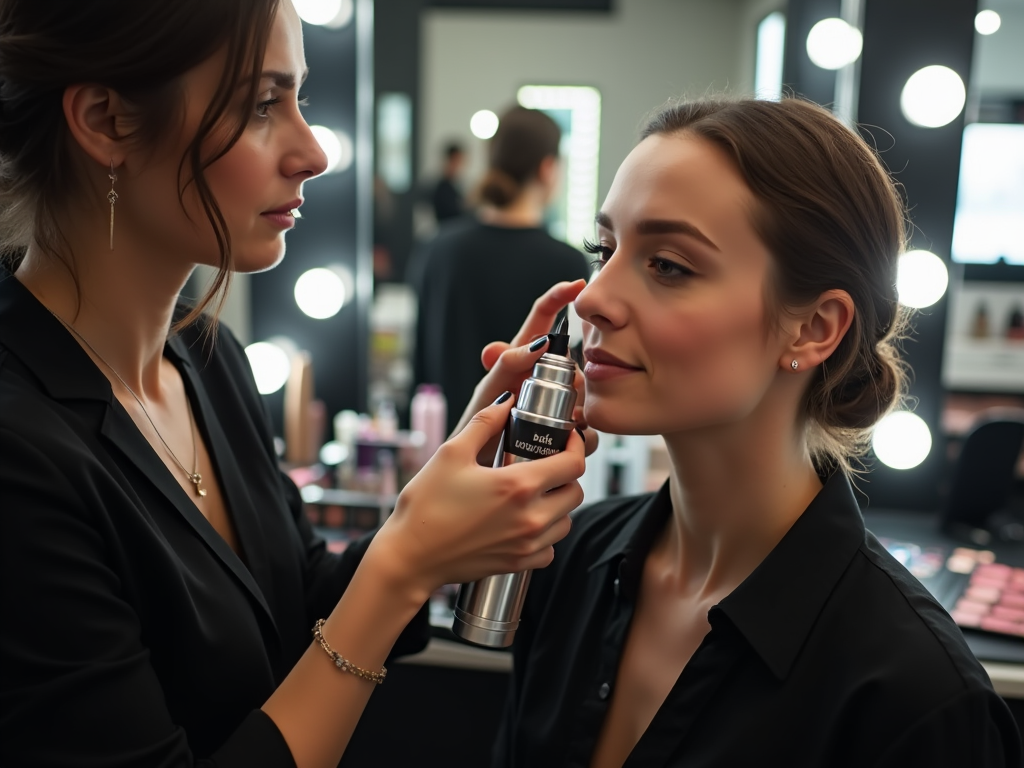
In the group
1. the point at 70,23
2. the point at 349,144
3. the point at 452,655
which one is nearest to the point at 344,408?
the point at 349,144

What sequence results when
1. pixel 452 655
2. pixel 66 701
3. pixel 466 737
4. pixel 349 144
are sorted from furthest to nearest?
1. pixel 349 144
2. pixel 466 737
3. pixel 452 655
4. pixel 66 701

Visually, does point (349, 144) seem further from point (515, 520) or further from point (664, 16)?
point (664, 16)

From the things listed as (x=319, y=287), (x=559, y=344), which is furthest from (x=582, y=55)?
(x=559, y=344)

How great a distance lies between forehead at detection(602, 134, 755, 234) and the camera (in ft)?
3.16

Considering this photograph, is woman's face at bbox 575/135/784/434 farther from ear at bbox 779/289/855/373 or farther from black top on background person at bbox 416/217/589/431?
black top on background person at bbox 416/217/589/431

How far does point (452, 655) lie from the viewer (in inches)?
66.7

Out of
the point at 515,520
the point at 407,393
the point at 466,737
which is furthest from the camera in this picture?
the point at 407,393

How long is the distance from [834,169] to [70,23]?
756 mm

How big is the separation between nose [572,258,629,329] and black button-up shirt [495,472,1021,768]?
30 cm

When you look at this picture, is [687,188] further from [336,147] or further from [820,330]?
[336,147]

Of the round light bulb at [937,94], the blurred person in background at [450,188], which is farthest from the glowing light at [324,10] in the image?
the blurred person in background at [450,188]

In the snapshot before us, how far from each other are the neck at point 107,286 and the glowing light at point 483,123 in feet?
14.2

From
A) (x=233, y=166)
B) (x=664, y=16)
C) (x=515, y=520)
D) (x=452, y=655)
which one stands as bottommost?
(x=452, y=655)

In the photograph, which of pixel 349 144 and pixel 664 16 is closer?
pixel 349 144
